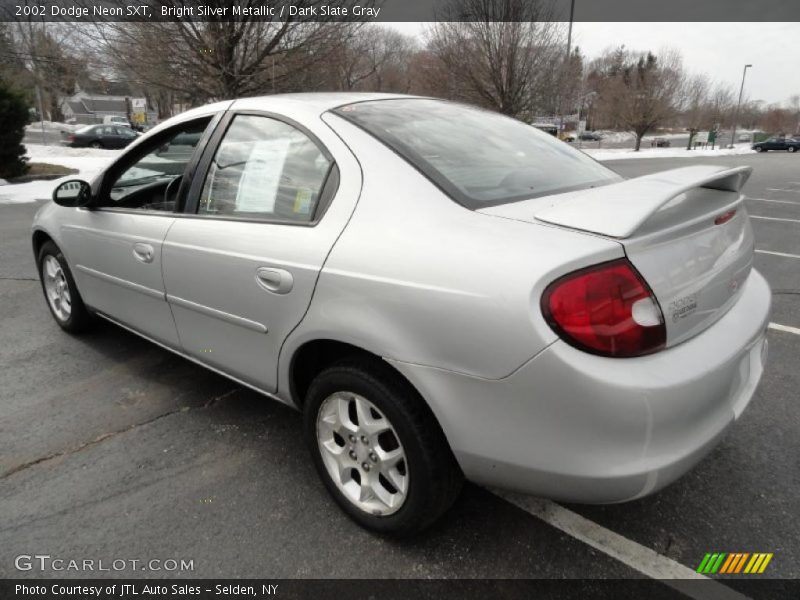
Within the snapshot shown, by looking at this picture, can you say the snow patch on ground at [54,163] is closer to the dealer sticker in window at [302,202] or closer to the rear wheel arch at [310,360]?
the dealer sticker in window at [302,202]

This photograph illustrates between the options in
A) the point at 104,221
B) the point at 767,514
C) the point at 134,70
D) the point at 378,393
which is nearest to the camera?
the point at 378,393

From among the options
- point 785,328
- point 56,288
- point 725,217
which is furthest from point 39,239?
point 785,328

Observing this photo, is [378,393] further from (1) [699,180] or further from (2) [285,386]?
(1) [699,180]

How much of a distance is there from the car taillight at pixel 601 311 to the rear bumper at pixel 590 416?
0.12ft

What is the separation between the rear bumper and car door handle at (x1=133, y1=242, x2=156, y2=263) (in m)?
1.61

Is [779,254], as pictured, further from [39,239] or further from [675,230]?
[39,239]

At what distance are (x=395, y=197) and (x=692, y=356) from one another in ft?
3.40

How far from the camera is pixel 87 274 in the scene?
335cm

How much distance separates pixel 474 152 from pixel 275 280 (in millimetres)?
947

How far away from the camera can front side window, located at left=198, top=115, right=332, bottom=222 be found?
2168 mm

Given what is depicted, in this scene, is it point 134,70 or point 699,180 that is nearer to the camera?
point 699,180

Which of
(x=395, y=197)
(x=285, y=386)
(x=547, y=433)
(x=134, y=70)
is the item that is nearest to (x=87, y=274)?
(x=285, y=386)

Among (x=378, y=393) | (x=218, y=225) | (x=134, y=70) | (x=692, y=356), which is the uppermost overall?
(x=134, y=70)

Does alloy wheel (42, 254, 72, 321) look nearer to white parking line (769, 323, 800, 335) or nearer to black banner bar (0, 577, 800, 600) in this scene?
black banner bar (0, 577, 800, 600)
